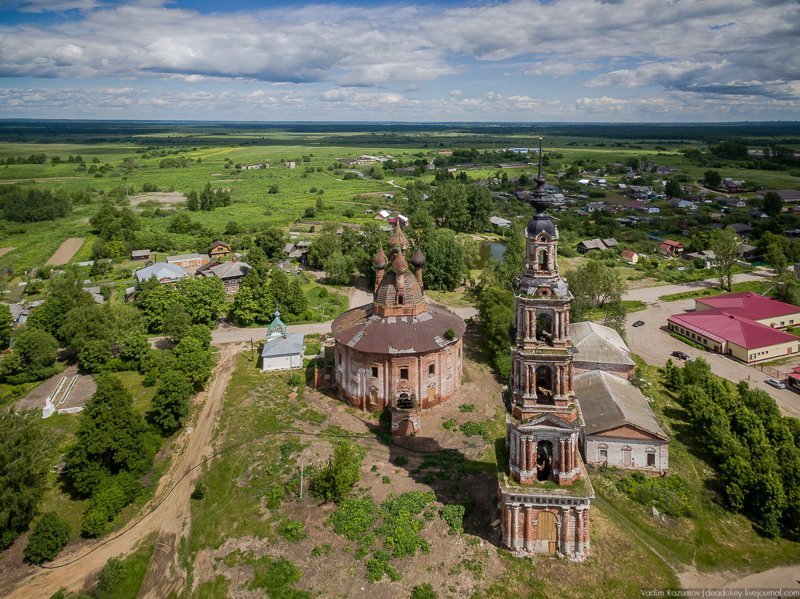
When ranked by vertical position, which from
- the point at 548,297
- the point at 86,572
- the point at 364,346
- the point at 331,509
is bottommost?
the point at 86,572

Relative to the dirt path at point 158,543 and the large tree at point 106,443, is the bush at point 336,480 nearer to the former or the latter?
the dirt path at point 158,543

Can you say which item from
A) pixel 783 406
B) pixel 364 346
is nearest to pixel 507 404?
pixel 364 346

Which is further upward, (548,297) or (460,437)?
(548,297)

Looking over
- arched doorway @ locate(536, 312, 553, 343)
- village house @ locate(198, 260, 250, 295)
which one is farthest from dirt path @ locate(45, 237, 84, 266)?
arched doorway @ locate(536, 312, 553, 343)

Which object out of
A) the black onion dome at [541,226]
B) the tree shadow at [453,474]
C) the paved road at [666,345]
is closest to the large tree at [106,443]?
the tree shadow at [453,474]

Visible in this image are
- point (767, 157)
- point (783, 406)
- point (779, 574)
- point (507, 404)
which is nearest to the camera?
point (779, 574)

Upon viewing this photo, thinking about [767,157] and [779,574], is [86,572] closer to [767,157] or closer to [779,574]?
[779,574]

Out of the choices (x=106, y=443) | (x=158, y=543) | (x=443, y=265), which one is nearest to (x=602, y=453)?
(x=158, y=543)
